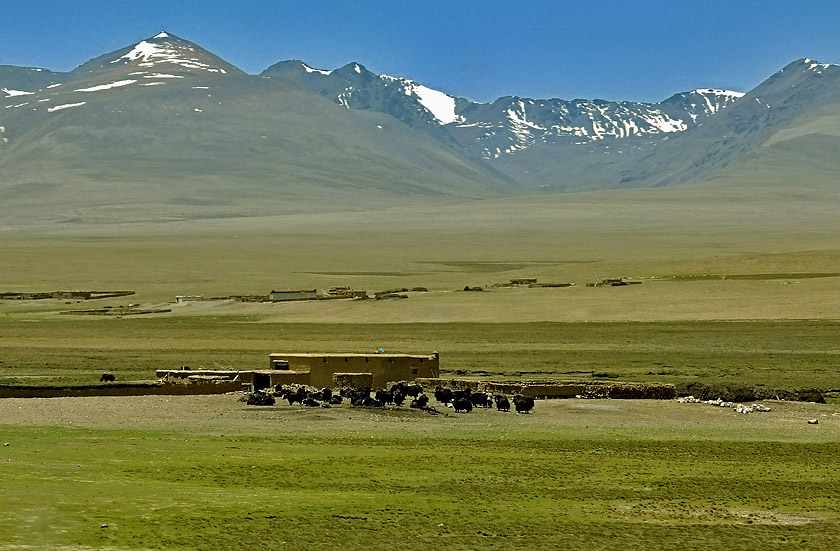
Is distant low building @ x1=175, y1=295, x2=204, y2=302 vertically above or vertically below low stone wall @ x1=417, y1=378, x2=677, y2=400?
above

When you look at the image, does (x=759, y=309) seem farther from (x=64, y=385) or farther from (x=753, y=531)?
(x=753, y=531)

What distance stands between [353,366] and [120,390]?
5.74m

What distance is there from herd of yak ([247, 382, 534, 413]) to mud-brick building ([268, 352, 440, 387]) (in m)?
2.39

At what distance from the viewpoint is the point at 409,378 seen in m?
35.1

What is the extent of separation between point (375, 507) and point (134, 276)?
8456cm

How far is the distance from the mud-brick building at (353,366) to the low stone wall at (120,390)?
1465 mm

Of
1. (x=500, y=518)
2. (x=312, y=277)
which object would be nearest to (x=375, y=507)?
(x=500, y=518)

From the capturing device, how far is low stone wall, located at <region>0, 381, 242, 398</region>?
32250 mm

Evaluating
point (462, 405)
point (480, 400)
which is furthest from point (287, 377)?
point (462, 405)

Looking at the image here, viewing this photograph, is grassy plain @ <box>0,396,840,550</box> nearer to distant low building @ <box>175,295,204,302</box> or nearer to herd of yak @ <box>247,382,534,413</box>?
herd of yak @ <box>247,382,534,413</box>

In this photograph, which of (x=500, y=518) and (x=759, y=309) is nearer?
(x=500, y=518)

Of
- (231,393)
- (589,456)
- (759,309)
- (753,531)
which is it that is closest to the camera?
(753,531)

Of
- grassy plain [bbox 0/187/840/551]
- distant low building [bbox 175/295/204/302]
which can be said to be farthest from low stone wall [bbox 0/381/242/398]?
distant low building [bbox 175/295/204/302]

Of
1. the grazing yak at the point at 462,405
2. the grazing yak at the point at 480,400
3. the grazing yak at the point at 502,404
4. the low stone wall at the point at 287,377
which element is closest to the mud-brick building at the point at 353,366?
the low stone wall at the point at 287,377
